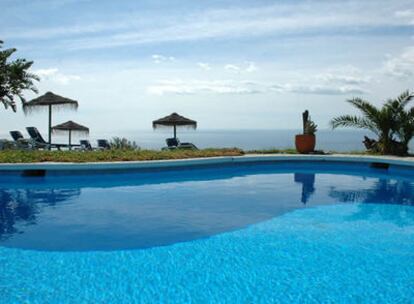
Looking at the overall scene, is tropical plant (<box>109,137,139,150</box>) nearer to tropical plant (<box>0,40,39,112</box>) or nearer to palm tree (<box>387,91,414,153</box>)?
tropical plant (<box>0,40,39,112</box>)

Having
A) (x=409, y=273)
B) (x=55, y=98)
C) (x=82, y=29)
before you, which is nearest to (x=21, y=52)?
(x=55, y=98)

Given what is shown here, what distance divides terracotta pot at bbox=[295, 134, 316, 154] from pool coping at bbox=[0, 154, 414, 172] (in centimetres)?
108

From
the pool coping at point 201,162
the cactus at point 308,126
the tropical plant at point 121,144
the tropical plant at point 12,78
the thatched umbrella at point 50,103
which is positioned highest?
the tropical plant at point 12,78

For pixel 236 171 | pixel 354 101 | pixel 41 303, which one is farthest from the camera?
pixel 354 101

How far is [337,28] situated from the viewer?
13188 mm

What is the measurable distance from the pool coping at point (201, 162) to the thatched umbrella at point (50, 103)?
20.5 feet

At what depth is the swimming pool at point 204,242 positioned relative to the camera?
4.06 metres

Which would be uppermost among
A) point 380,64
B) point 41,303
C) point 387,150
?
point 380,64

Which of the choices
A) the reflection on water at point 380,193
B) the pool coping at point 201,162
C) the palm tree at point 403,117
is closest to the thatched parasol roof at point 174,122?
the pool coping at point 201,162

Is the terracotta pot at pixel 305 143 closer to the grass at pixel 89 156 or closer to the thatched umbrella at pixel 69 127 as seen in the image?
the grass at pixel 89 156

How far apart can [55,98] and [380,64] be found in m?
12.5

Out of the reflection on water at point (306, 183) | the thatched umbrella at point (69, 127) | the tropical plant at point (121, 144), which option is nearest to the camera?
the reflection on water at point (306, 183)

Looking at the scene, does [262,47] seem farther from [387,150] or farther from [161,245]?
[161,245]

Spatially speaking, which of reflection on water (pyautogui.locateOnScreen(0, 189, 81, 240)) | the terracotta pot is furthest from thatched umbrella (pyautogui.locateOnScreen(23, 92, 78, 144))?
the terracotta pot
